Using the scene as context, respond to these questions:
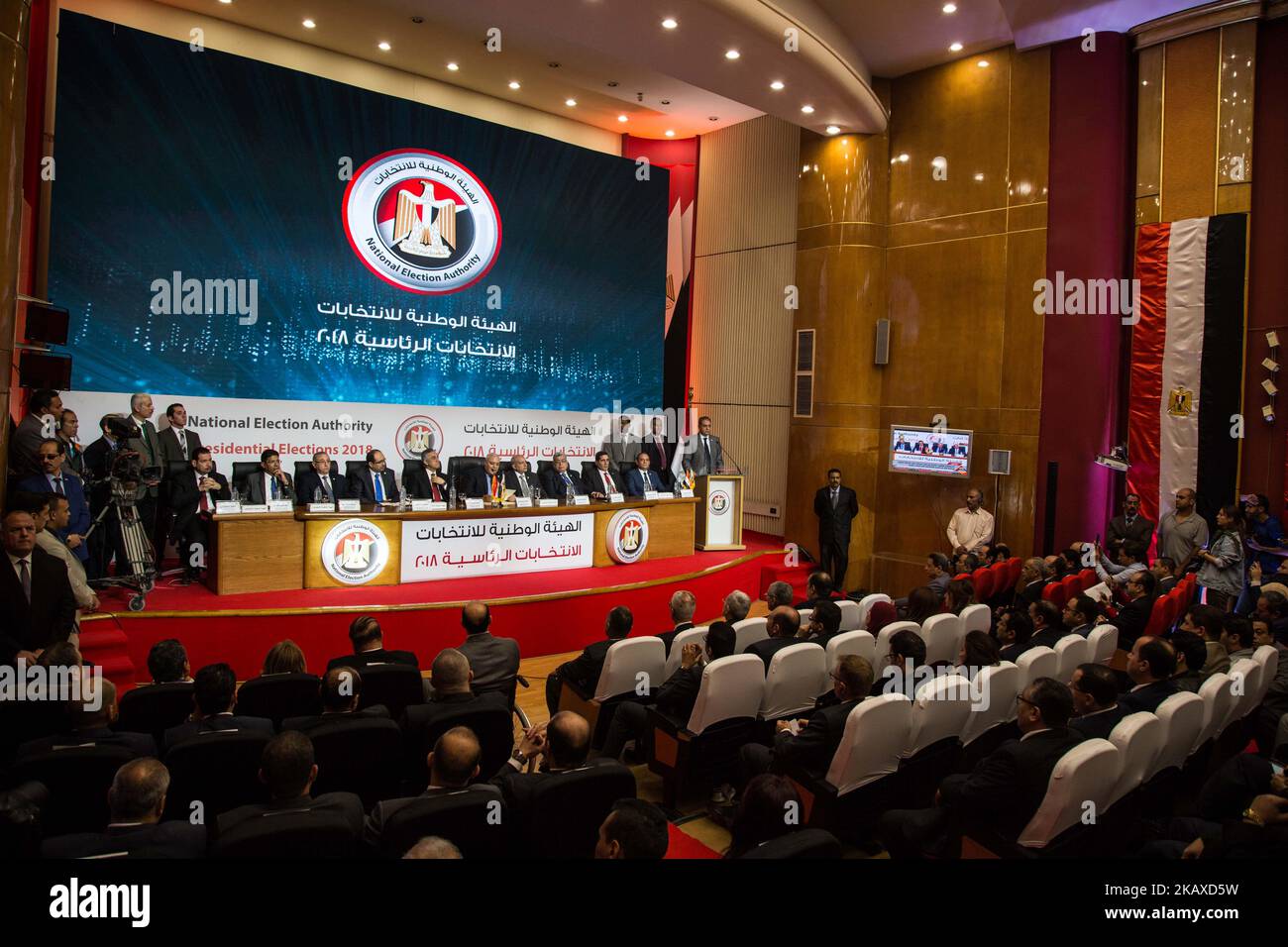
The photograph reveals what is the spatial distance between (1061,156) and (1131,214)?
35.4 inches

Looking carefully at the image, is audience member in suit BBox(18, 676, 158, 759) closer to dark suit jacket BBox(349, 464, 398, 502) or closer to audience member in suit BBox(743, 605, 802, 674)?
audience member in suit BBox(743, 605, 802, 674)

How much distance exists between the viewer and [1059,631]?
4.57 m

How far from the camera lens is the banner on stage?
6.10 metres

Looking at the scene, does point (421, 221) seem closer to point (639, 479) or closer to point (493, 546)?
point (639, 479)

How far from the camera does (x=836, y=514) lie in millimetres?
8672

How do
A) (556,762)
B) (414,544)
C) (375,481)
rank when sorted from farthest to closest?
(375,481) → (414,544) → (556,762)

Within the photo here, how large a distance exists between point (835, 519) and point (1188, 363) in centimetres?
355

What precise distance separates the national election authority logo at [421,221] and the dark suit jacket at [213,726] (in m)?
6.67

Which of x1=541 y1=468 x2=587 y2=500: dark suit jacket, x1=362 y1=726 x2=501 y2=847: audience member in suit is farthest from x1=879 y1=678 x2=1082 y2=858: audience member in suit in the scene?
x1=541 y1=468 x2=587 y2=500: dark suit jacket

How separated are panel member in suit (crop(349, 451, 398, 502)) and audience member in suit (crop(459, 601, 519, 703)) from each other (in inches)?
118

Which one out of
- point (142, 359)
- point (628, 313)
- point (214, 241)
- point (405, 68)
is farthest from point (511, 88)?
point (142, 359)

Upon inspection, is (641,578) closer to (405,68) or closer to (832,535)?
(832,535)

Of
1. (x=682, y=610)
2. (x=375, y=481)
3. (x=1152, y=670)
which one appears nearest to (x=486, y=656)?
(x=682, y=610)

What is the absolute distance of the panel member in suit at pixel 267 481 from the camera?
607 cm
